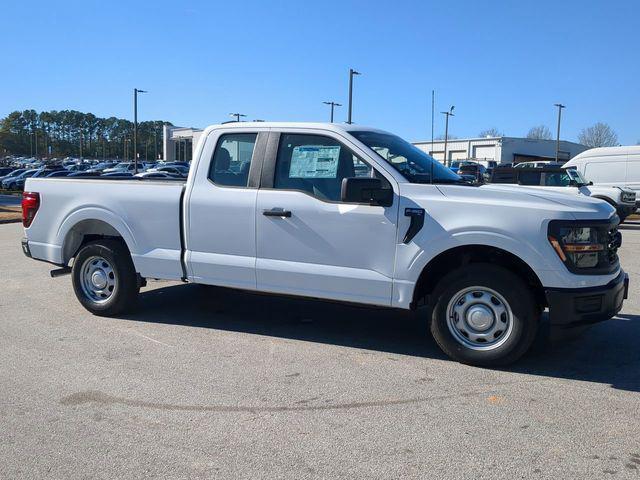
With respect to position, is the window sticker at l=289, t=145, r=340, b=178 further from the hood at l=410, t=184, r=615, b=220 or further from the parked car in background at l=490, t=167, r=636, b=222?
the parked car in background at l=490, t=167, r=636, b=222

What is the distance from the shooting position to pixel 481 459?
3438 mm

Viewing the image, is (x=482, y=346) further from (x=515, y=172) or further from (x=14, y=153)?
(x=14, y=153)

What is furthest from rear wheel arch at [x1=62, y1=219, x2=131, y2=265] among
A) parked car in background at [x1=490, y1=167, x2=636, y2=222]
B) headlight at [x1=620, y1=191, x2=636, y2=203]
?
headlight at [x1=620, y1=191, x2=636, y2=203]

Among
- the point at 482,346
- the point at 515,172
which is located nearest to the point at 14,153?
the point at 515,172

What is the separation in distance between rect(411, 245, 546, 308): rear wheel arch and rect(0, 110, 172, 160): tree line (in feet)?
449

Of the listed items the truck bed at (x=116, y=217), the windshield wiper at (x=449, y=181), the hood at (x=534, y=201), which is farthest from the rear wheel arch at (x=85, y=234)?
the hood at (x=534, y=201)

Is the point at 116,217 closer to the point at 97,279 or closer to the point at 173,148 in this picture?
the point at 97,279

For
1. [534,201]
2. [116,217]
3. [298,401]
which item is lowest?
[298,401]

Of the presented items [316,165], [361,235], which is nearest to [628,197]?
[316,165]

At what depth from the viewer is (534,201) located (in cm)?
474

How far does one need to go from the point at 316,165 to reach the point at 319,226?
623 mm

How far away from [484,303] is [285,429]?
2017mm

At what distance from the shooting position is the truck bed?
604 centimetres

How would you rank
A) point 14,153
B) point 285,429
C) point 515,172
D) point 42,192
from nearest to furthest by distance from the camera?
point 285,429 < point 42,192 < point 515,172 < point 14,153
